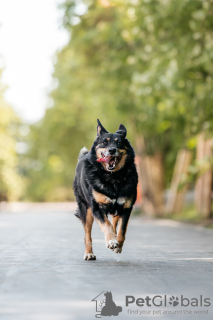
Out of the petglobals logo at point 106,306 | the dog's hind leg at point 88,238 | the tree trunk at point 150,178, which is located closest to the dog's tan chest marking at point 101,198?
the dog's hind leg at point 88,238

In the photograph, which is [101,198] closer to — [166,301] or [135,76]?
[166,301]

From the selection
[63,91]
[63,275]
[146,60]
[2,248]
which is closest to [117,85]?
[146,60]

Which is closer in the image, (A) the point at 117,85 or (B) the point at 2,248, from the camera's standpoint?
(B) the point at 2,248

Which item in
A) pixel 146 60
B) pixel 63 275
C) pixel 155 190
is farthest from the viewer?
pixel 155 190

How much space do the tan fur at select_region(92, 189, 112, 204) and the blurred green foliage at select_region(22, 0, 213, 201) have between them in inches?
385

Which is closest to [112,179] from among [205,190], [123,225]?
[123,225]

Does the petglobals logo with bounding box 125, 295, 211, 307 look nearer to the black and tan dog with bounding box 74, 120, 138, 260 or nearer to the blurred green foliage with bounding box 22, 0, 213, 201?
the black and tan dog with bounding box 74, 120, 138, 260

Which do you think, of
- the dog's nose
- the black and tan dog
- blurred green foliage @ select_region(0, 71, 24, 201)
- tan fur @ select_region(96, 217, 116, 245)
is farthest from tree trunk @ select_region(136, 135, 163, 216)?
tan fur @ select_region(96, 217, 116, 245)

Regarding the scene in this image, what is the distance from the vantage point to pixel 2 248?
13055mm

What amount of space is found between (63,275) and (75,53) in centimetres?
2683

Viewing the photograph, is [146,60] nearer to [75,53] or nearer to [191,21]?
[191,21]

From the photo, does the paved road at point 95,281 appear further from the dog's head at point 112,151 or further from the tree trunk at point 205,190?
the tree trunk at point 205,190

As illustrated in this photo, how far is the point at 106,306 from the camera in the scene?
658 cm

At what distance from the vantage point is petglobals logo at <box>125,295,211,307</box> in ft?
22.2
